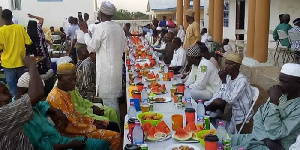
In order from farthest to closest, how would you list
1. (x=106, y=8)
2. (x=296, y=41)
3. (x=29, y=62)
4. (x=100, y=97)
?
(x=296, y=41) → (x=100, y=97) → (x=106, y=8) → (x=29, y=62)

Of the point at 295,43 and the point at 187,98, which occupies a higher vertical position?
the point at 295,43

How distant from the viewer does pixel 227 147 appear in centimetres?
223

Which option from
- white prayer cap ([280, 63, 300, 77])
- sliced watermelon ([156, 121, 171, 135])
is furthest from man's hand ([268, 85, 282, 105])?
sliced watermelon ([156, 121, 171, 135])

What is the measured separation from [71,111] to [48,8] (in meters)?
18.5

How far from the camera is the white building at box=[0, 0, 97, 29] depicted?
20.5m

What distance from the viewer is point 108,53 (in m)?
4.50

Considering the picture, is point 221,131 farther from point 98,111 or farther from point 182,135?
point 98,111

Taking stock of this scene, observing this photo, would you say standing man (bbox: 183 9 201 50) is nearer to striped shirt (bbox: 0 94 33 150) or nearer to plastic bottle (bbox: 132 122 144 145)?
plastic bottle (bbox: 132 122 144 145)

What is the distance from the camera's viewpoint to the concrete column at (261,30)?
24.1 feet

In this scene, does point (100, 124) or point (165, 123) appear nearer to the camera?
point (165, 123)

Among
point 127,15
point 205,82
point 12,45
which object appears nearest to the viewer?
point 205,82

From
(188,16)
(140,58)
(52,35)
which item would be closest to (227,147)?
(140,58)

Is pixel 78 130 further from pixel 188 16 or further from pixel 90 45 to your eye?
pixel 188 16

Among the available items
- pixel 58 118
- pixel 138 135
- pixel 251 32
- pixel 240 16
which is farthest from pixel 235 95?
pixel 240 16
